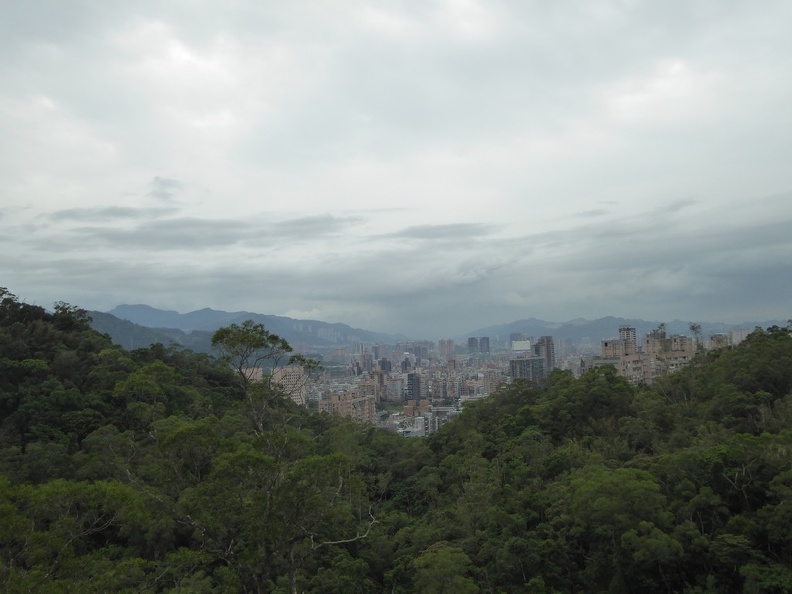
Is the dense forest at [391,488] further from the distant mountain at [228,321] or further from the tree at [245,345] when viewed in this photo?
the distant mountain at [228,321]

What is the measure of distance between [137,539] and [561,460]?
9161mm

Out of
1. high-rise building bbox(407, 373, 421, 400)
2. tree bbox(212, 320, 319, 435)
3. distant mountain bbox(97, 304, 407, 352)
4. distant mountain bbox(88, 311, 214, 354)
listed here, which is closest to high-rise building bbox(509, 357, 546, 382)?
high-rise building bbox(407, 373, 421, 400)

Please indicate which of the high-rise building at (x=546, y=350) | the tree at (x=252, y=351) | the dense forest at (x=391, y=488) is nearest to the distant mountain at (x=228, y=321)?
the high-rise building at (x=546, y=350)

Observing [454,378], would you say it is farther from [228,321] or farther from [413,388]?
[228,321]

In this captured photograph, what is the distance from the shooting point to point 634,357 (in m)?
34.7

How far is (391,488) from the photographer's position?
17.3 metres

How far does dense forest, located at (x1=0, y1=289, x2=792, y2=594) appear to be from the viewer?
6.84 meters

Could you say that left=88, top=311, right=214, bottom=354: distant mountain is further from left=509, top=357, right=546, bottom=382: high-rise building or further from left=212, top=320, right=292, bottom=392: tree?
left=212, top=320, right=292, bottom=392: tree

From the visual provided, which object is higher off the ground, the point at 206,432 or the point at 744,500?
the point at 206,432

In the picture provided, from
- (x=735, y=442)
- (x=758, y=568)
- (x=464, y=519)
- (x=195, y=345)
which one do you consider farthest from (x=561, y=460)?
(x=195, y=345)

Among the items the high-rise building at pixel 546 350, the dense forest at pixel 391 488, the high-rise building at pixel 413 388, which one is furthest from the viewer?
the high-rise building at pixel 413 388

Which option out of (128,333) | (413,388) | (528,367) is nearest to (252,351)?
(528,367)

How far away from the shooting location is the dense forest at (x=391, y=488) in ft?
22.4

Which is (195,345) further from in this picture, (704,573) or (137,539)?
(704,573)
